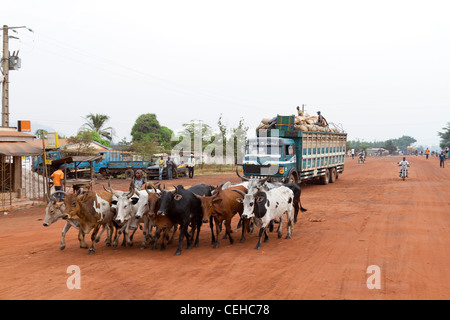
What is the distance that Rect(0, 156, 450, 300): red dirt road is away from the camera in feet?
19.9

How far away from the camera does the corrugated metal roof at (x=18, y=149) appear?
51.8ft

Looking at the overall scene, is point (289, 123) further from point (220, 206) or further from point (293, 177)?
point (220, 206)

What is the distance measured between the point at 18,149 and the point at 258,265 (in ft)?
42.5

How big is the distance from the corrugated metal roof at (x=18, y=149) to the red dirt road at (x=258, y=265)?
451 cm

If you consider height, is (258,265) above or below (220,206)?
below

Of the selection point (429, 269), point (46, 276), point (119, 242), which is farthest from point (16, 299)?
point (429, 269)

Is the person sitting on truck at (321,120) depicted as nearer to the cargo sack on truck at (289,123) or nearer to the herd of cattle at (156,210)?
the cargo sack on truck at (289,123)

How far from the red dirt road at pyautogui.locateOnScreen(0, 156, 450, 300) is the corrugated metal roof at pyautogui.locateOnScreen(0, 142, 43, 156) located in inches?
178

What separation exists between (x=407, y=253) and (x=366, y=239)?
4.51 ft

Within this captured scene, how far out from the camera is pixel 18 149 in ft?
53.7

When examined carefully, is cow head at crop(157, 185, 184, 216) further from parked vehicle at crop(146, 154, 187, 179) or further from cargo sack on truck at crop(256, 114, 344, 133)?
parked vehicle at crop(146, 154, 187, 179)

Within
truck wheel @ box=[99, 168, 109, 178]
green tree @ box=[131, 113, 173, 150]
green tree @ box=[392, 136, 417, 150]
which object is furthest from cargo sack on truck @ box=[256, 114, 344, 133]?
green tree @ box=[392, 136, 417, 150]

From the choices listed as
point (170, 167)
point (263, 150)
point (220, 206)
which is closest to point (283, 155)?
point (263, 150)
